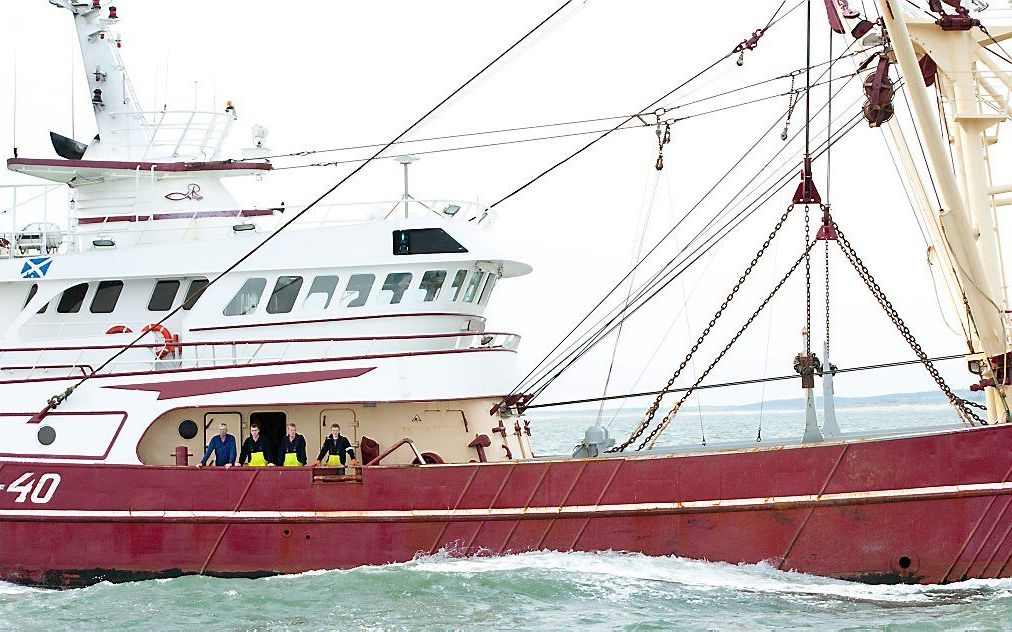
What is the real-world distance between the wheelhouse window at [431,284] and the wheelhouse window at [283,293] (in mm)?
1491

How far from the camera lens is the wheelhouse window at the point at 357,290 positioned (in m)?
15.2

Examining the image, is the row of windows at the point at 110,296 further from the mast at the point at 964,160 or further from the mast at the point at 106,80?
the mast at the point at 964,160

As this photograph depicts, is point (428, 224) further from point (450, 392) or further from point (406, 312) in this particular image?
point (450, 392)

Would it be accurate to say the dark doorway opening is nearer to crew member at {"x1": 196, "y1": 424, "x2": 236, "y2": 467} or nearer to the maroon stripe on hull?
crew member at {"x1": 196, "y1": 424, "x2": 236, "y2": 467}

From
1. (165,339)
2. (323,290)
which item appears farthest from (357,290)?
(165,339)

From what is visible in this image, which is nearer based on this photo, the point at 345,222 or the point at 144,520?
the point at 144,520

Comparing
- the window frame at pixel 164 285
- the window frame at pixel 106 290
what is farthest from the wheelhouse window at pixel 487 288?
the window frame at pixel 106 290

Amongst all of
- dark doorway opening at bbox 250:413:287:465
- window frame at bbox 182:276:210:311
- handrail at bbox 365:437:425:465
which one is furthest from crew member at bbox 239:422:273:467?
window frame at bbox 182:276:210:311

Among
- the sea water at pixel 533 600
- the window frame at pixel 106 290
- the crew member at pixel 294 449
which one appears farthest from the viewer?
the window frame at pixel 106 290

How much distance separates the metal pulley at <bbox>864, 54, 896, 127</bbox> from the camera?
43.0 feet

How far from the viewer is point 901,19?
12.5m

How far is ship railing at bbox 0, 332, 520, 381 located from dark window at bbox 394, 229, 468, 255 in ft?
3.46

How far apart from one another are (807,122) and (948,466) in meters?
3.90

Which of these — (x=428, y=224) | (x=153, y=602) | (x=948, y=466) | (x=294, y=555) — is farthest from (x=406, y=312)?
(x=948, y=466)
